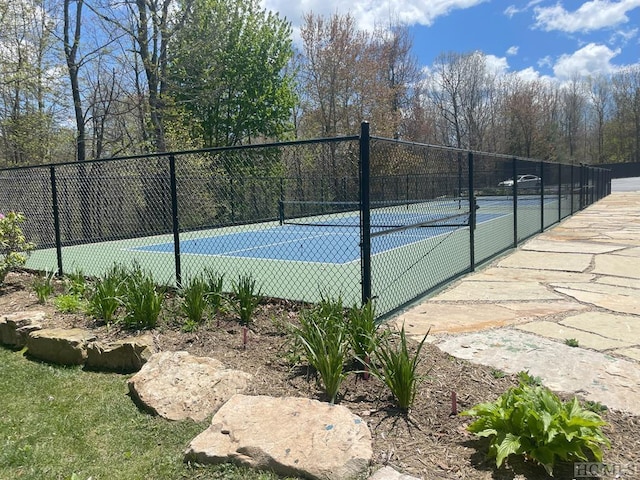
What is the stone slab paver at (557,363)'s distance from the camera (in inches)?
112

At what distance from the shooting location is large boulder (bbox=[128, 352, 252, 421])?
2.92 meters

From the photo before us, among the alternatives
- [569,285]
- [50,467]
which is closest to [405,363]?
[50,467]

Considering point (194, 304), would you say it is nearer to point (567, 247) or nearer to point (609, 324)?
point (609, 324)

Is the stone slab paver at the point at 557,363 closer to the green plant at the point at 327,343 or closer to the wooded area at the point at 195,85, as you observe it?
the green plant at the point at 327,343

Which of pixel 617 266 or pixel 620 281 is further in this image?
pixel 617 266

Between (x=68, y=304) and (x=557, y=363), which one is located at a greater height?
(x=68, y=304)

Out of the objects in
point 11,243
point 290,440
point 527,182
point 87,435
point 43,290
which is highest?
point 527,182

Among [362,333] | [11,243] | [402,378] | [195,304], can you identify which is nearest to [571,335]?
[362,333]

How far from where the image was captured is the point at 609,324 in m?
4.20

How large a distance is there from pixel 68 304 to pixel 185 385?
2376 millimetres

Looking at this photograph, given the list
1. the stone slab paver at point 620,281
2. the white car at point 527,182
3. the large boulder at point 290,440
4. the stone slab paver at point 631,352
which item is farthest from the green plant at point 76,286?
the white car at point 527,182

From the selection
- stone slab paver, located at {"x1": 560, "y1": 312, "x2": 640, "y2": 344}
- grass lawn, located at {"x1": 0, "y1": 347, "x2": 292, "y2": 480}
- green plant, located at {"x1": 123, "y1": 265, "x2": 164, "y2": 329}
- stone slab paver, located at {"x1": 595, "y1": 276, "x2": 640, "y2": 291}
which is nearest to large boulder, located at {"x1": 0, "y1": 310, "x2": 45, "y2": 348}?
grass lawn, located at {"x1": 0, "y1": 347, "x2": 292, "y2": 480}

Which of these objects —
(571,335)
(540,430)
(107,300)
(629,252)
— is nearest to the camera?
(540,430)

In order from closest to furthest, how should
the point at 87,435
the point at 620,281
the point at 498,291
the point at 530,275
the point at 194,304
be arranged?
1. the point at 87,435
2. the point at 194,304
3. the point at 498,291
4. the point at 620,281
5. the point at 530,275
